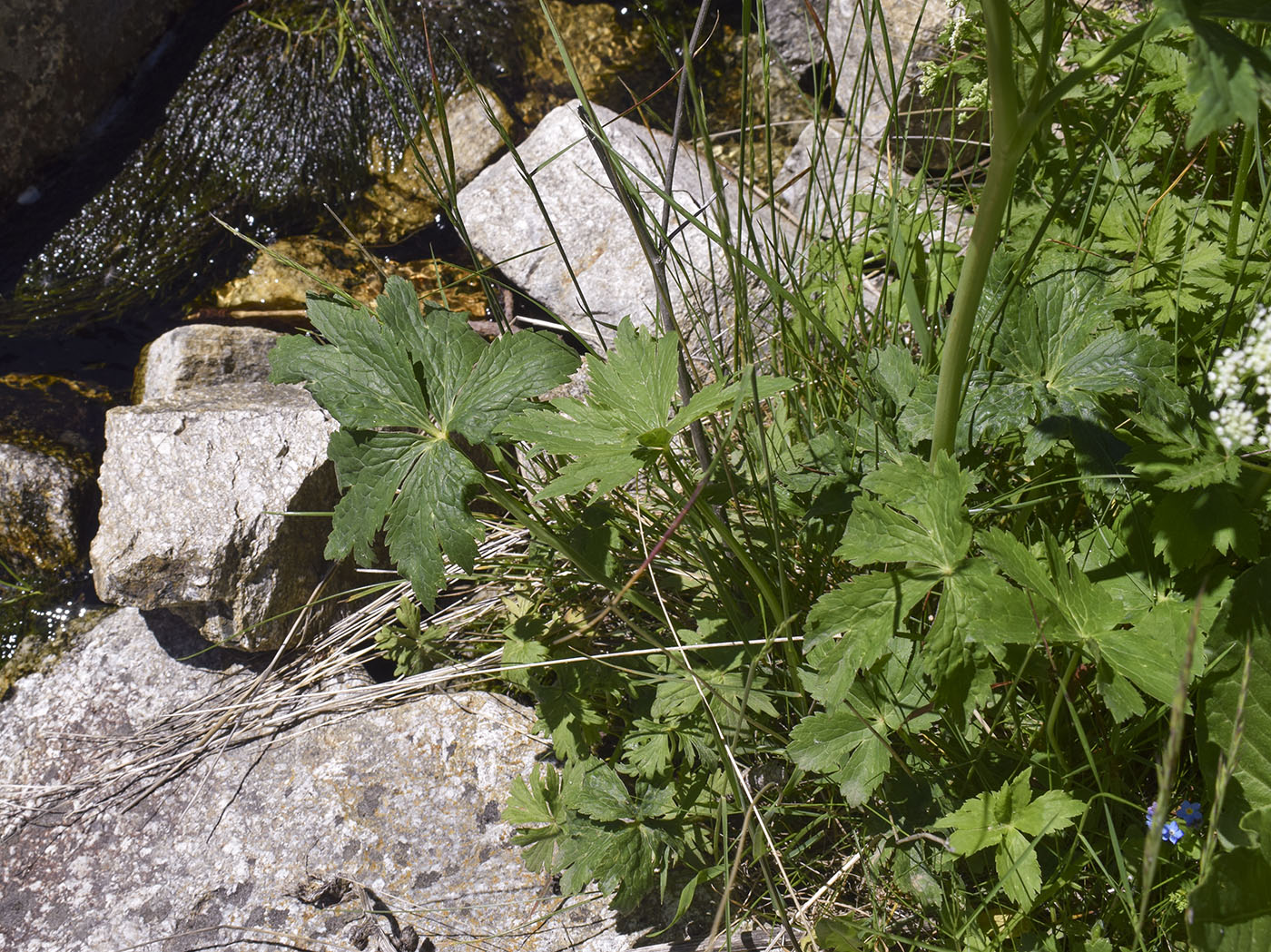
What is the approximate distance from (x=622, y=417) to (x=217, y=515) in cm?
179

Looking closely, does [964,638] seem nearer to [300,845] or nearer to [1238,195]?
[1238,195]

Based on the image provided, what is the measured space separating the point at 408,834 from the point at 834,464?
4.89ft

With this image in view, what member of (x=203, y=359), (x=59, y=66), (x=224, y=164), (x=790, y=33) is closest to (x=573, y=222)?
(x=203, y=359)

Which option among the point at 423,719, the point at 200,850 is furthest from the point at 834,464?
the point at 200,850

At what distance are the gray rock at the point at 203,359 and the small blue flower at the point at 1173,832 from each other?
333 cm

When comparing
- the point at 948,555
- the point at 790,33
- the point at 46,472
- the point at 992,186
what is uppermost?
the point at 790,33

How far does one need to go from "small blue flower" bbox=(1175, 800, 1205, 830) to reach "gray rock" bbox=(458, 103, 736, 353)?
2.36 meters

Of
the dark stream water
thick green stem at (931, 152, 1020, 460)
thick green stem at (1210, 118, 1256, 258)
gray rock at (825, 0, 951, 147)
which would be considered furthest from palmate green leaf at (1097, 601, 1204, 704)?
the dark stream water

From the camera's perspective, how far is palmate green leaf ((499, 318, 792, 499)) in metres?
1.50

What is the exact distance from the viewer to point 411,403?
1.75m

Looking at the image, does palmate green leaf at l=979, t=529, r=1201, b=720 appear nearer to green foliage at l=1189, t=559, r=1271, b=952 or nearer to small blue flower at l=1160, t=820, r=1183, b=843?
green foliage at l=1189, t=559, r=1271, b=952

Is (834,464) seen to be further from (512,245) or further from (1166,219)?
(512,245)

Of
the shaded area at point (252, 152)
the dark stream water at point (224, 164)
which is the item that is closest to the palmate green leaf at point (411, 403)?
the dark stream water at point (224, 164)

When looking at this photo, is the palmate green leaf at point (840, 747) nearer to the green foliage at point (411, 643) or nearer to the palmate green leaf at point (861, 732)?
the palmate green leaf at point (861, 732)
